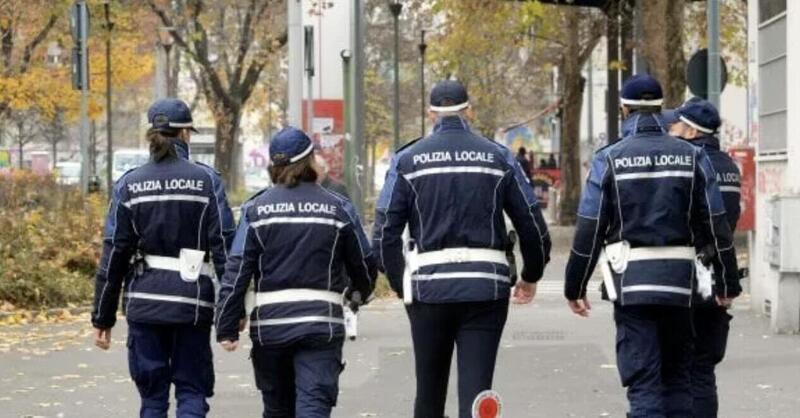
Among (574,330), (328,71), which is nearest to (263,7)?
(328,71)

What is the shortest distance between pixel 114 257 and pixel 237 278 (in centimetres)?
90

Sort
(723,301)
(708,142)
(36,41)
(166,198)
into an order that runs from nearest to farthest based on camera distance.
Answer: (166,198) < (723,301) < (708,142) < (36,41)

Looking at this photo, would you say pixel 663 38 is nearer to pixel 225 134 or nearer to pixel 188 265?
pixel 188 265

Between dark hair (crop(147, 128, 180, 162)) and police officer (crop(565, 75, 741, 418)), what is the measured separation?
6.69ft

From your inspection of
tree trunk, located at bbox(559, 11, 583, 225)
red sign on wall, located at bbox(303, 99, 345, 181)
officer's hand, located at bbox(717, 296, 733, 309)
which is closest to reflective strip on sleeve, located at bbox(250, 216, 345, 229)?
officer's hand, located at bbox(717, 296, 733, 309)

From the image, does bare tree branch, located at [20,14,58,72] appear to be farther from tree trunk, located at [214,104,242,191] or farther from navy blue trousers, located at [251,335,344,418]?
navy blue trousers, located at [251,335,344,418]

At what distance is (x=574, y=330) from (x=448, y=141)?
927cm

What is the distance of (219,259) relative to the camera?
371 inches

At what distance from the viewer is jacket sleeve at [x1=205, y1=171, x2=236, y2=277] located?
370 inches

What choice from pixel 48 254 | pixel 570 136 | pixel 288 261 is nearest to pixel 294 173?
pixel 288 261

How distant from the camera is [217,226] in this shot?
941 cm

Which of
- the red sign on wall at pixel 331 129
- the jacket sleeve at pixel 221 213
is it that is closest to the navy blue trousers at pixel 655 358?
the jacket sleeve at pixel 221 213

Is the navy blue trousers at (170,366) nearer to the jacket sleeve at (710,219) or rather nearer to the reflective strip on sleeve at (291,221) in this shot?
the reflective strip on sleeve at (291,221)

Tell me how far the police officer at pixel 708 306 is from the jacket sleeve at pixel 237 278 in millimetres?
2190
